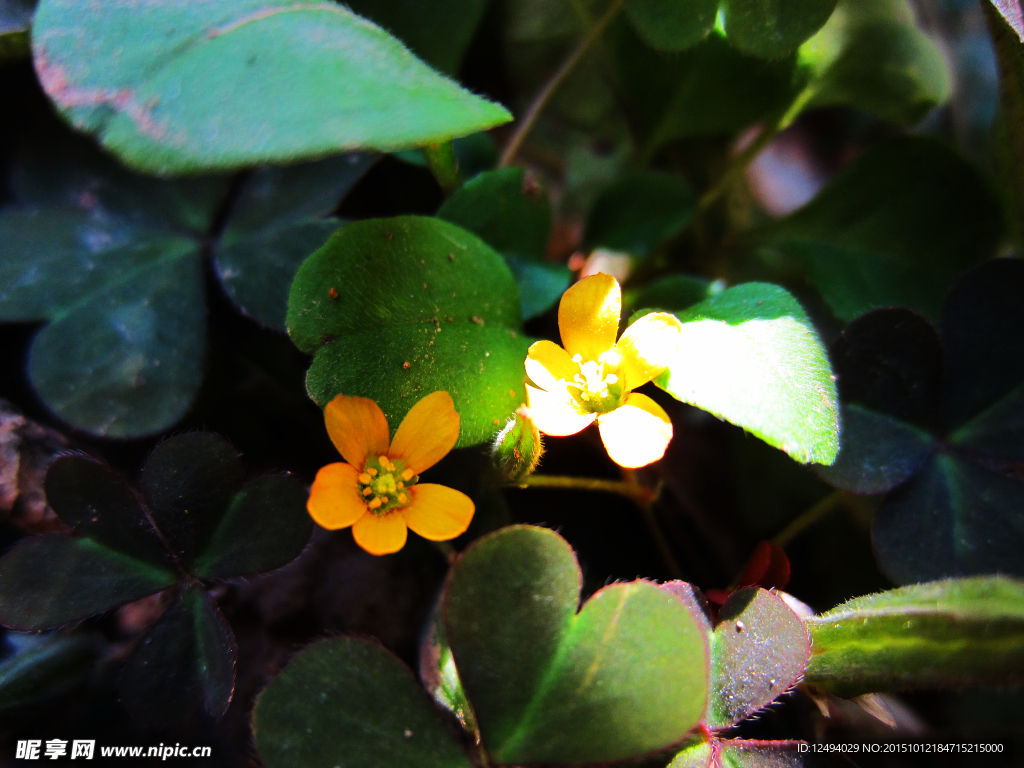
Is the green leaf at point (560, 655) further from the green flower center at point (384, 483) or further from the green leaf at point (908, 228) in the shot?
the green leaf at point (908, 228)

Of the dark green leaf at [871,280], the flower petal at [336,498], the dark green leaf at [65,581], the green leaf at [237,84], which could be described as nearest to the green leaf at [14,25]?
the green leaf at [237,84]

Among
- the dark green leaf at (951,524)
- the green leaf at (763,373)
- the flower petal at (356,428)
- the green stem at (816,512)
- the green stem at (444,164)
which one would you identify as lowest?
the green stem at (816,512)

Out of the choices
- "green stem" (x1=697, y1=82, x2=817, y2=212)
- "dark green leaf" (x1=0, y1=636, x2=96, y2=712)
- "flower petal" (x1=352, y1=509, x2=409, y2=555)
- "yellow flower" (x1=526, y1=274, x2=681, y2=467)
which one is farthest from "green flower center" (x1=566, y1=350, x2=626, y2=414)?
"dark green leaf" (x1=0, y1=636, x2=96, y2=712)

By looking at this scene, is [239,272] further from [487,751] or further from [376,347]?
[487,751]

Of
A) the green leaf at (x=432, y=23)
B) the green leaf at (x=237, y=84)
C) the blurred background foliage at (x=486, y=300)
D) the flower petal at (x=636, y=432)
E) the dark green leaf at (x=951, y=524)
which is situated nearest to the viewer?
the green leaf at (x=237, y=84)

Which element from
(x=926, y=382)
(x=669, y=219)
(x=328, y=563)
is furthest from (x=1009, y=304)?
(x=328, y=563)

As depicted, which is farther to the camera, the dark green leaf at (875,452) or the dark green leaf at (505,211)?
the dark green leaf at (505,211)

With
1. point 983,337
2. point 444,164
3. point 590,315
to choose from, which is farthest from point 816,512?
point 444,164
